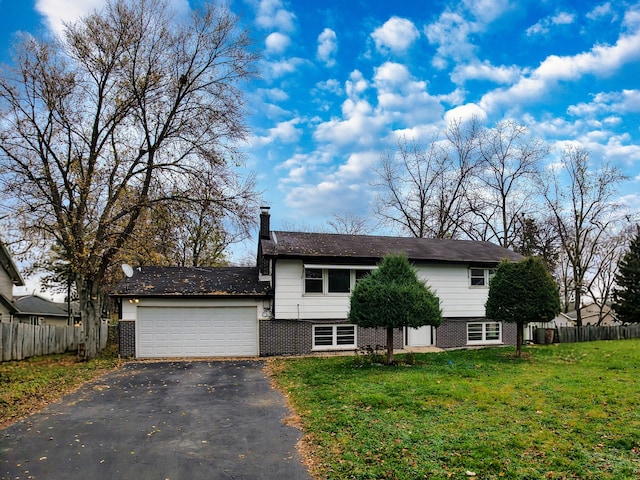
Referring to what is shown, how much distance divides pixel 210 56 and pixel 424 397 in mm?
16477

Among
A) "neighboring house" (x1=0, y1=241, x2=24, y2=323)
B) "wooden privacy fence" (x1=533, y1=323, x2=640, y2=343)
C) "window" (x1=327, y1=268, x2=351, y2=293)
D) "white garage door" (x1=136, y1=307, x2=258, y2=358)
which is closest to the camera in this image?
"white garage door" (x1=136, y1=307, x2=258, y2=358)

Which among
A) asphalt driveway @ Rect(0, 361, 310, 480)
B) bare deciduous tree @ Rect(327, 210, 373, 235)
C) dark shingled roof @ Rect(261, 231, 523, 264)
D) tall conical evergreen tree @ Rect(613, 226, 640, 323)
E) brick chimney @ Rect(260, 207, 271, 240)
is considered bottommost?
asphalt driveway @ Rect(0, 361, 310, 480)

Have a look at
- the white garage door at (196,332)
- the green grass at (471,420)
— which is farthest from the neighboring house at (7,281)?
the green grass at (471,420)

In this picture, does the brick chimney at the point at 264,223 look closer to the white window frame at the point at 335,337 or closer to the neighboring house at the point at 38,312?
the white window frame at the point at 335,337

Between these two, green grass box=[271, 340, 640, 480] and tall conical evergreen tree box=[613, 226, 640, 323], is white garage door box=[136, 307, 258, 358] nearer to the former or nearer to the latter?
green grass box=[271, 340, 640, 480]

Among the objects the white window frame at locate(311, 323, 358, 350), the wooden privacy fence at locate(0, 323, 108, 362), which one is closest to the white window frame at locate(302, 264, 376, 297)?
the white window frame at locate(311, 323, 358, 350)

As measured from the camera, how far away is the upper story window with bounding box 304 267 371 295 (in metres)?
18.4

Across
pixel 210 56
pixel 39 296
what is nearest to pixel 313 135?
pixel 210 56

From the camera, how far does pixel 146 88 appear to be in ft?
58.6

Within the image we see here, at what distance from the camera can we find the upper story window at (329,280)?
725 inches

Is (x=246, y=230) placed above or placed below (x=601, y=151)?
below

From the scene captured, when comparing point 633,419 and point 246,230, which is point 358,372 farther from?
point 246,230

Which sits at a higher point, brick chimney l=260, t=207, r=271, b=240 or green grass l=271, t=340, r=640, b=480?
brick chimney l=260, t=207, r=271, b=240

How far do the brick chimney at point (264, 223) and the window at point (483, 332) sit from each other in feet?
33.5
